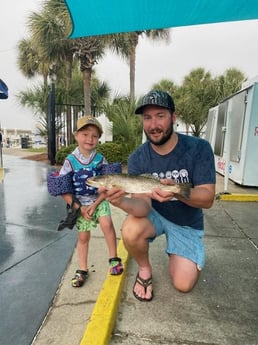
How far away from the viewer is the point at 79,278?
8.86 feet

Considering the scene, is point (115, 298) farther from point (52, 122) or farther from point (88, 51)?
point (88, 51)

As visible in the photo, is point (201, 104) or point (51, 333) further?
point (201, 104)

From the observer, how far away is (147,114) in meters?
2.48

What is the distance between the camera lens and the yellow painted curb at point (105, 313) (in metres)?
1.97

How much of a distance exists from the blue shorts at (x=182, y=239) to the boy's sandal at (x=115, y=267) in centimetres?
43

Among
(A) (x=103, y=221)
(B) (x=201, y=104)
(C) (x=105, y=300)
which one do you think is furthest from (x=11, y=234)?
(B) (x=201, y=104)

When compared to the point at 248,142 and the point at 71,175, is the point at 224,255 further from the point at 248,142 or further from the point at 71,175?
the point at 248,142

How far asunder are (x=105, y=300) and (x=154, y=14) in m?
2.98

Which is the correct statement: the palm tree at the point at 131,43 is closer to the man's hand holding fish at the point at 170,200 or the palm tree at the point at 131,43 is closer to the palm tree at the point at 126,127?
the palm tree at the point at 126,127

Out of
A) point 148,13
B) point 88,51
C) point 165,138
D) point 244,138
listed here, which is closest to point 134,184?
point 165,138

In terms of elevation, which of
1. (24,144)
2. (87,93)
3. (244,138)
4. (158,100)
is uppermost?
(87,93)

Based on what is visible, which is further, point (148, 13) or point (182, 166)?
point (148, 13)

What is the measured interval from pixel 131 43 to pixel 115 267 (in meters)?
13.3

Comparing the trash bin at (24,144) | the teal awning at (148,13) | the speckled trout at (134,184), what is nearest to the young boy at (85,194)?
the speckled trout at (134,184)
